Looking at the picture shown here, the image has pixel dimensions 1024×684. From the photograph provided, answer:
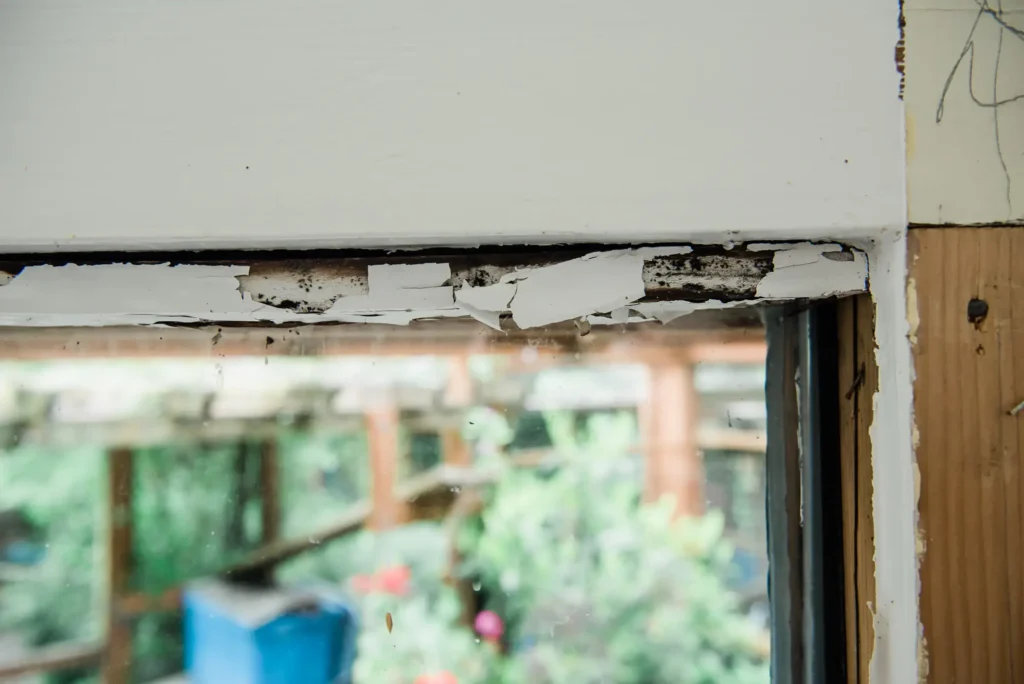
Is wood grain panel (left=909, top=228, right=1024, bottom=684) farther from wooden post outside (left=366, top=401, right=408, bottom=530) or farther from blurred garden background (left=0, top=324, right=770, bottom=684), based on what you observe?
wooden post outside (left=366, top=401, right=408, bottom=530)

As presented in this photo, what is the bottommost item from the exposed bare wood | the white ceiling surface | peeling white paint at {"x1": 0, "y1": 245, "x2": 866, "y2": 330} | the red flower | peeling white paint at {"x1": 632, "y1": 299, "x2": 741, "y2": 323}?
the exposed bare wood

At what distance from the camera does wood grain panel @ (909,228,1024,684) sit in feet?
1.31

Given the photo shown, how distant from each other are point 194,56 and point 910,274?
530 mm

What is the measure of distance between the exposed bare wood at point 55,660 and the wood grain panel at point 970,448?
75 centimetres

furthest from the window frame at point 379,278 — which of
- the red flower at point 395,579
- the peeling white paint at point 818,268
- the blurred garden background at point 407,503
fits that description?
the red flower at point 395,579

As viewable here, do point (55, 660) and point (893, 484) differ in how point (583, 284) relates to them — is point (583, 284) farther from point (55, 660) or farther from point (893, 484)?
point (55, 660)

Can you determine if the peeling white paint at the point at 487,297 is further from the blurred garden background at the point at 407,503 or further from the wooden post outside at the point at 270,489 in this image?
the wooden post outside at the point at 270,489

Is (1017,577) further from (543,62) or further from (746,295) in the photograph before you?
(543,62)

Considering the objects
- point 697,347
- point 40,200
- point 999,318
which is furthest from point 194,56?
point 999,318

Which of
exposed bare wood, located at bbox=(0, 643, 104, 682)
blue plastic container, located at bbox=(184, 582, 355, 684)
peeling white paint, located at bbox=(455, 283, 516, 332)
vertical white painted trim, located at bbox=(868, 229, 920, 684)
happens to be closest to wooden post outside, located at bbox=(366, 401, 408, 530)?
blue plastic container, located at bbox=(184, 582, 355, 684)

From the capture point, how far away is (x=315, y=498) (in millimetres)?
607

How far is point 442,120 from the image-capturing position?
41 centimetres

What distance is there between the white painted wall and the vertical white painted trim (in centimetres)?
6

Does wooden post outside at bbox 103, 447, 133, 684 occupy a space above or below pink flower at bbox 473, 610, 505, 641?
above
